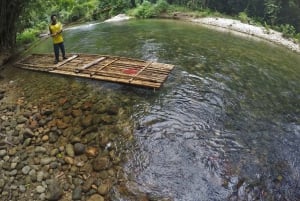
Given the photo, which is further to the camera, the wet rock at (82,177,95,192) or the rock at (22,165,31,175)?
the rock at (22,165,31,175)

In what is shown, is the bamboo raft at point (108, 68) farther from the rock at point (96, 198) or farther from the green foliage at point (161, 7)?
the green foliage at point (161, 7)

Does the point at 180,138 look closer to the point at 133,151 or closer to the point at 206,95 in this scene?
the point at 133,151

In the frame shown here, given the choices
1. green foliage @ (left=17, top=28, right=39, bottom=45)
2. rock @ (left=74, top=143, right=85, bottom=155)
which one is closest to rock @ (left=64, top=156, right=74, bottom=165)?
rock @ (left=74, top=143, right=85, bottom=155)

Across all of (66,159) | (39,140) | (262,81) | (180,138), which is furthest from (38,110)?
(262,81)

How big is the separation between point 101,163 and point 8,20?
11.7 meters

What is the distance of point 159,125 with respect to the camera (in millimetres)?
8352

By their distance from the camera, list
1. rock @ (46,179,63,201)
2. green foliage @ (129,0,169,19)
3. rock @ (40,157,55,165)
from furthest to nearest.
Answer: green foliage @ (129,0,169,19)
rock @ (40,157,55,165)
rock @ (46,179,63,201)

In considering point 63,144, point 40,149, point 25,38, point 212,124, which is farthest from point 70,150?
point 25,38

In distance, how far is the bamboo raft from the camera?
33.3 ft

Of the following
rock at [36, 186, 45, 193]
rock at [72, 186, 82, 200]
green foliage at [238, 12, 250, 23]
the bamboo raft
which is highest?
green foliage at [238, 12, 250, 23]

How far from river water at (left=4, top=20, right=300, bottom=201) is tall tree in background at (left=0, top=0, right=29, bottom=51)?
12.6ft

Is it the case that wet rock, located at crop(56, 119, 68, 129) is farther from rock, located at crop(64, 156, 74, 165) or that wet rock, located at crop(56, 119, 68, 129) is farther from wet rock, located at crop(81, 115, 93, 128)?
rock, located at crop(64, 156, 74, 165)

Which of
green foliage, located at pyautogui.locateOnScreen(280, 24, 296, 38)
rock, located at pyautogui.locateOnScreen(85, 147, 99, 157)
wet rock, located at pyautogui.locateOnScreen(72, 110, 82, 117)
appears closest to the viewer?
rock, located at pyautogui.locateOnScreen(85, 147, 99, 157)

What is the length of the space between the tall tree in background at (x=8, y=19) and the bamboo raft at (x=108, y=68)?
212 cm
